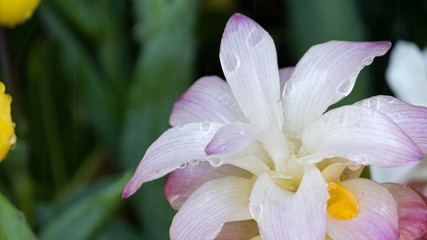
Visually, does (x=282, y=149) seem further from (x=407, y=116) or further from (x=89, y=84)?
(x=89, y=84)

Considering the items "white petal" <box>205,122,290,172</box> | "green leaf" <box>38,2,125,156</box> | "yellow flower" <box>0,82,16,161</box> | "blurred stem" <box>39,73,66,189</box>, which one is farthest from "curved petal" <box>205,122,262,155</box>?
"blurred stem" <box>39,73,66,189</box>

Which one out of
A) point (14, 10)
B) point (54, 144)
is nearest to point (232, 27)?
point (14, 10)

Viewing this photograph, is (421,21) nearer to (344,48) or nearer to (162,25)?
(162,25)

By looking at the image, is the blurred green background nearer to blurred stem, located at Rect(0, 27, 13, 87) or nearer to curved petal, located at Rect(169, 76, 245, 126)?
blurred stem, located at Rect(0, 27, 13, 87)

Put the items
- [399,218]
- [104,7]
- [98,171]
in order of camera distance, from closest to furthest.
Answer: [399,218]
[104,7]
[98,171]

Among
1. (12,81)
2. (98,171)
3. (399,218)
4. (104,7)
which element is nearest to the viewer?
(399,218)

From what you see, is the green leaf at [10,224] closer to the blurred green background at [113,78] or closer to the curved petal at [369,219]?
the blurred green background at [113,78]

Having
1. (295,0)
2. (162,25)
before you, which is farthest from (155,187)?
(295,0)

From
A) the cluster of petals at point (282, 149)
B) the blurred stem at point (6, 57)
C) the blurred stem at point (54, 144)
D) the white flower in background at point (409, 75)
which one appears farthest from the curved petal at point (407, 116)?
the blurred stem at point (54, 144)
